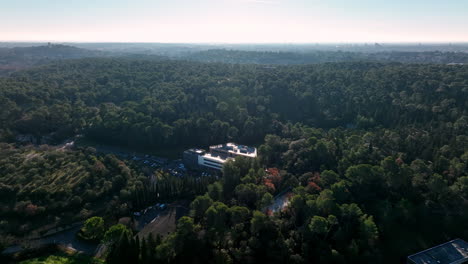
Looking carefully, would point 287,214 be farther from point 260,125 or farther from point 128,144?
point 128,144

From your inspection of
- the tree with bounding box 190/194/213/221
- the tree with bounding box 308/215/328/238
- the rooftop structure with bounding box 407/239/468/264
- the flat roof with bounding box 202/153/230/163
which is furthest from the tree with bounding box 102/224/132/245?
the rooftop structure with bounding box 407/239/468/264

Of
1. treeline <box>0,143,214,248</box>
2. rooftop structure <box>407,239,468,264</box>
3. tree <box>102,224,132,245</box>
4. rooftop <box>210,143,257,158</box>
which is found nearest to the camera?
tree <box>102,224,132,245</box>

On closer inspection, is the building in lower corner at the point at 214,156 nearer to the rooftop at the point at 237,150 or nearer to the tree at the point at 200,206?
the rooftop at the point at 237,150

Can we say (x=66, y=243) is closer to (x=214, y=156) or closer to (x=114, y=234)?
(x=114, y=234)

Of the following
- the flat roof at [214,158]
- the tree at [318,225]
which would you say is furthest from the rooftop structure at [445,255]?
the flat roof at [214,158]

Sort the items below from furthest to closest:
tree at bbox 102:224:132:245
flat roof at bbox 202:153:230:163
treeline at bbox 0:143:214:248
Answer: flat roof at bbox 202:153:230:163 → treeline at bbox 0:143:214:248 → tree at bbox 102:224:132:245

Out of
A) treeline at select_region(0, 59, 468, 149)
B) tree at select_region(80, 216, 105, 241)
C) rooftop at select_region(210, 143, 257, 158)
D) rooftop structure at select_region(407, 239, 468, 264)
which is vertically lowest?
rooftop structure at select_region(407, 239, 468, 264)

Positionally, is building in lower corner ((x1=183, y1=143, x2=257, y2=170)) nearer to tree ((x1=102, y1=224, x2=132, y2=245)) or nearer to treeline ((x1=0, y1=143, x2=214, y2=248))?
treeline ((x1=0, y1=143, x2=214, y2=248))
